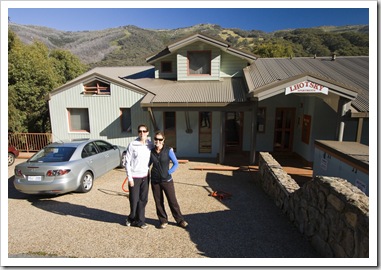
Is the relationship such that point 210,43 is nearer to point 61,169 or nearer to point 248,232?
point 61,169

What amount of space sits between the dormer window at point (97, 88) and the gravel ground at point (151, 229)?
6116 millimetres

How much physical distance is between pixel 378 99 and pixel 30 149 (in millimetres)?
15184

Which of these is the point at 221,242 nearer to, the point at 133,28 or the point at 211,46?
the point at 211,46

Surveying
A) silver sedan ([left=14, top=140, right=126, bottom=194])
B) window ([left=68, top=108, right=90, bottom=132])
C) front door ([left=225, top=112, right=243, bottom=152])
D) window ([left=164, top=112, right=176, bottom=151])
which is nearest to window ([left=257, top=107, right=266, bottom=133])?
front door ([left=225, top=112, right=243, bottom=152])

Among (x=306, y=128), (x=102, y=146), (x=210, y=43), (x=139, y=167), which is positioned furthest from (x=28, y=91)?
(x=306, y=128)

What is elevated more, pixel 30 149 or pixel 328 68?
pixel 328 68

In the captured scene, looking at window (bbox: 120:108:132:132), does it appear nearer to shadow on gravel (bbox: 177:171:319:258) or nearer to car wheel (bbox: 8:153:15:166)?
car wheel (bbox: 8:153:15:166)

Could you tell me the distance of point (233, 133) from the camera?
11.7 meters

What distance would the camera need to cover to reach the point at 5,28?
4.52 m

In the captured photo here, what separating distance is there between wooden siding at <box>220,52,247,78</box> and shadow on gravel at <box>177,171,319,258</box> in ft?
24.4

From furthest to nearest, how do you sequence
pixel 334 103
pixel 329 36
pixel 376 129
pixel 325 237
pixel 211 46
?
pixel 329 36 → pixel 211 46 → pixel 334 103 → pixel 376 129 → pixel 325 237

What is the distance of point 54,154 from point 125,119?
5.36m

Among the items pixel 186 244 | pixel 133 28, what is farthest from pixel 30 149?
pixel 133 28

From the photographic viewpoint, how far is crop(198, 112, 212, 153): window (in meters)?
11.0
